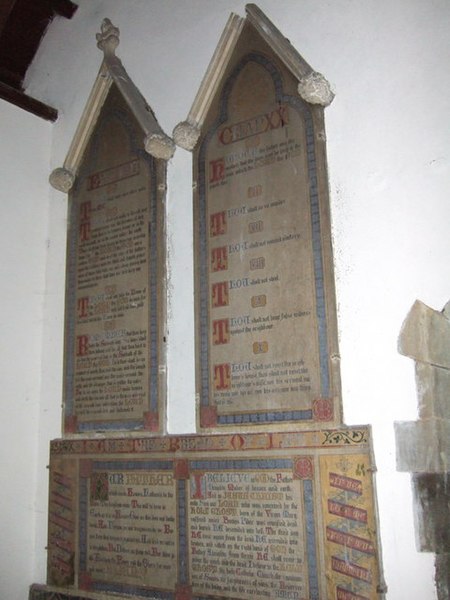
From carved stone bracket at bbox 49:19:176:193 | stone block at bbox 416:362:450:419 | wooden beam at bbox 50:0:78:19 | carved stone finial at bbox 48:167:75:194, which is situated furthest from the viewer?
wooden beam at bbox 50:0:78:19

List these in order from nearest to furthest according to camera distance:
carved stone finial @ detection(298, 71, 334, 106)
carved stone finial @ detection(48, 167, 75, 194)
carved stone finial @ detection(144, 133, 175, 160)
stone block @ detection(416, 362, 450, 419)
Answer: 1. stone block @ detection(416, 362, 450, 419)
2. carved stone finial @ detection(298, 71, 334, 106)
3. carved stone finial @ detection(144, 133, 175, 160)
4. carved stone finial @ detection(48, 167, 75, 194)

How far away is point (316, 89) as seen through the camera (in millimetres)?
2619

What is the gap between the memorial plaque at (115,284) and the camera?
2.95 m

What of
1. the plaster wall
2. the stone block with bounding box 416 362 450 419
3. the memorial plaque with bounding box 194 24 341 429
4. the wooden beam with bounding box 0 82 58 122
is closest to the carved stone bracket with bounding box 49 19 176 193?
the plaster wall

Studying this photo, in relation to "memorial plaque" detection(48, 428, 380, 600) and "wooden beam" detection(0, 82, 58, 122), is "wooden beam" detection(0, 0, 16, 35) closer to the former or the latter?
"wooden beam" detection(0, 82, 58, 122)

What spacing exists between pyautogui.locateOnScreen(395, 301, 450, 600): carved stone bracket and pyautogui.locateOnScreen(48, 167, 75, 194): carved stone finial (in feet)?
6.47

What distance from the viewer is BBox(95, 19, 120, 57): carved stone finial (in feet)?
11.2

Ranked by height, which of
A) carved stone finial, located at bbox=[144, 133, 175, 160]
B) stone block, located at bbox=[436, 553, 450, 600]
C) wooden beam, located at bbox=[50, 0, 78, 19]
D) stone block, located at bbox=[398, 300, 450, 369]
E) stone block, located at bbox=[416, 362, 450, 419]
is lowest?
stone block, located at bbox=[436, 553, 450, 600]

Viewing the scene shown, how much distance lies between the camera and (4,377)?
3170 mm

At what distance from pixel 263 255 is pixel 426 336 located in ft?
2.45

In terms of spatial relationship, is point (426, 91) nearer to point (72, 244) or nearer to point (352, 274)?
point (352, 274)

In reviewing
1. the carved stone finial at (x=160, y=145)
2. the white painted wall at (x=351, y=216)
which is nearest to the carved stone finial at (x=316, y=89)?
the white painted wall at (x=351, y=216)

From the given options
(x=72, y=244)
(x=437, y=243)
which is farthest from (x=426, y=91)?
(x=72, y=244)

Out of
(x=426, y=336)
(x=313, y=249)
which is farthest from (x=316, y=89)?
(x=426, y=336)
